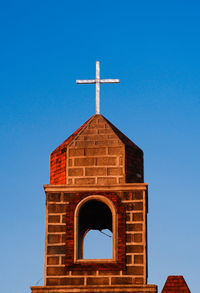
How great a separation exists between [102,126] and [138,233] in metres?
4.01

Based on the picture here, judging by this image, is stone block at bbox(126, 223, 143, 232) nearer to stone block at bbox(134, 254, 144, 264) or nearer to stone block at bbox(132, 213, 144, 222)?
stone block at bbox(132, 213, 144, 222)

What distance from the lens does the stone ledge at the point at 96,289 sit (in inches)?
1043

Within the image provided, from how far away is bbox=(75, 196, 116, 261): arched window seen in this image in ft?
90.9

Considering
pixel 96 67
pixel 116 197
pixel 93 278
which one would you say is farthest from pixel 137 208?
pixel 96 67

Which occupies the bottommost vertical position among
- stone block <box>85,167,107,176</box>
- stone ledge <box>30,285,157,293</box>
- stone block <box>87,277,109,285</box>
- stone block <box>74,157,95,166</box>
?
stone ledge <box>30,285,157,293</box>

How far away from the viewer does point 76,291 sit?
26.7m

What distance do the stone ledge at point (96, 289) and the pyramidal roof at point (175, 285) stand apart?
0.58 m

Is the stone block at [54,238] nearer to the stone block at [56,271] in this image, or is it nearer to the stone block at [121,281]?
the stone block at [56,271]

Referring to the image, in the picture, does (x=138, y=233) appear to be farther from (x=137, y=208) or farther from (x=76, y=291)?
(x=76, y=291)

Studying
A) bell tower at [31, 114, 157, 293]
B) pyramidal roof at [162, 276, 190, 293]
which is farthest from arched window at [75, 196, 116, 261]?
→ pyramidal roof at [162, 276, 190, 293]

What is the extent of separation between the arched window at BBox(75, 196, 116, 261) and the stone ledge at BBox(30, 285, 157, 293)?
98cm

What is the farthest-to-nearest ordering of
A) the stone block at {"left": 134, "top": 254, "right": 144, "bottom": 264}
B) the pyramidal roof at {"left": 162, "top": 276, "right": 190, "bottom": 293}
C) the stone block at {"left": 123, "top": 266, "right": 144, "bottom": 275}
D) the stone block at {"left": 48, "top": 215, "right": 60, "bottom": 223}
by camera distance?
the stone block at {"left": 48, "top": 215, "right": 60, "bottom": 223}, the stone block at {"left": 134, "top": 254, "right": 144, "bottom": 264}, the stone block at {"left": 123, "top": 266, "right": 144, "bottom": 275}, the pyramidal roof at {"left": 162, "top": 276, "right": 190, "bottom": 293}

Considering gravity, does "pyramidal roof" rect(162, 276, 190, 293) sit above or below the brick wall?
below

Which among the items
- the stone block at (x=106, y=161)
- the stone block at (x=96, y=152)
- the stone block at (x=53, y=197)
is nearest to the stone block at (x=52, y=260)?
the stone block at (x=53, y=197)
